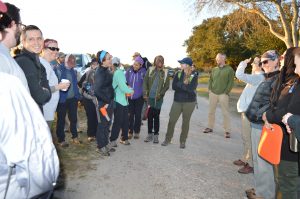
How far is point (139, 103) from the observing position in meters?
7.22

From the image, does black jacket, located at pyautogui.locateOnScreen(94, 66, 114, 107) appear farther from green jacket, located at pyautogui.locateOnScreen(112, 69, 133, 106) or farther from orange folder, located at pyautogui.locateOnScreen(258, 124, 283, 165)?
orange folder, located at pyautogui.locateOnScreen(258, 124, 283, 165)

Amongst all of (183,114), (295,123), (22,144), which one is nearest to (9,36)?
(22,144)

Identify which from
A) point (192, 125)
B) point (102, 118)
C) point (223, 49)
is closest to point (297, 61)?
point (102, 118)

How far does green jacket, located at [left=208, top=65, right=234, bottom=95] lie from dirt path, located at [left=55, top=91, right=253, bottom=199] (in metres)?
1.55

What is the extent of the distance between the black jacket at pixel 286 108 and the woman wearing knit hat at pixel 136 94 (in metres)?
4.24

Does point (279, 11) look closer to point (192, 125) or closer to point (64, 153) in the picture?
point (192, 125)

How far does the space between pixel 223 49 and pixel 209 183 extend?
37.5 m

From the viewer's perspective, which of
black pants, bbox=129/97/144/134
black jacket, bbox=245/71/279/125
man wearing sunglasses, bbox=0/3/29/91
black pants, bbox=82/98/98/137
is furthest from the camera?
black pants, bbox=129/97/144/134

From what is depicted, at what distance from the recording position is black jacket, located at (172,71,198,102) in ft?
20.8

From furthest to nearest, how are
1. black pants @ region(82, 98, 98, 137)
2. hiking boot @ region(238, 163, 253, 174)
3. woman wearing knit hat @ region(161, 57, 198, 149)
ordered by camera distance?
black pants @ region(82, 98, 98, 137)
woman wearing knit hat @ region(161, 57, 198, 149)
hiking boot @ region(238, 163, 253, 174)

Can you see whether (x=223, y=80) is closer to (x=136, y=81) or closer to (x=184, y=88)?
(x=184, y=88)

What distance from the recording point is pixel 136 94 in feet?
23.2

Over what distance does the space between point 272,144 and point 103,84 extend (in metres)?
3.44

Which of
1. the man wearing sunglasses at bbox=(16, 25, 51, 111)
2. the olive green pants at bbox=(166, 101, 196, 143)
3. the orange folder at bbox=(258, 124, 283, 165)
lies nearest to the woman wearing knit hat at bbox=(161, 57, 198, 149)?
the olive green pants at bbox=(166, 101, 196, 143)
